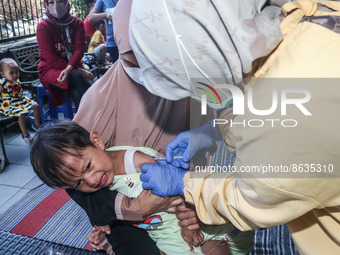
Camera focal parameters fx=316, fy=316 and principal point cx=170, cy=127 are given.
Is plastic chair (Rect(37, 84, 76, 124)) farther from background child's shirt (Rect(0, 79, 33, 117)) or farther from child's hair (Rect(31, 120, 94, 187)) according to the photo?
child's hair (Rect(31, 120, 94, 187))

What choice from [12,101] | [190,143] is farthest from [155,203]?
[12,101]

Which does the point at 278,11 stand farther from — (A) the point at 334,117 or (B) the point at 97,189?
(B) the point at 97,189

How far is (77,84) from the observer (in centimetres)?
415

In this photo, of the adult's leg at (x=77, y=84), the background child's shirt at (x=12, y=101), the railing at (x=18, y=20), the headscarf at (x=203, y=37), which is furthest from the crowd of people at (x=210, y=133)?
the railing at (x=18, y=20)

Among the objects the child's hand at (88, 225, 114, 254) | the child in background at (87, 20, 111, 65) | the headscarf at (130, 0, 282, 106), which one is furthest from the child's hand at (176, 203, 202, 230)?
the child in background at (87, 20, 111, 65)

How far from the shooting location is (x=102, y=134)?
1.86 metres

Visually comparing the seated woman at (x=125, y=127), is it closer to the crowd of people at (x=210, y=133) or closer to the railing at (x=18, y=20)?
the crowd of people at (x=210, y=133)

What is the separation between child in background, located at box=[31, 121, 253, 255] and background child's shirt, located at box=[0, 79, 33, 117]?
2.63 meters

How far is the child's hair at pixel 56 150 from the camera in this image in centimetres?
164

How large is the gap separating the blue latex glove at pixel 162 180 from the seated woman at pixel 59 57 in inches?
109

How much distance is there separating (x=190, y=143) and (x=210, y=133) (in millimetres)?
180

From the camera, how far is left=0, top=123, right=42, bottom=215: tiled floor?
10.9 feet

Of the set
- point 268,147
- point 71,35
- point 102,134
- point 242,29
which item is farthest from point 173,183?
point 71,35

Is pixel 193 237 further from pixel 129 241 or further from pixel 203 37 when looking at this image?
pixel 203 37
